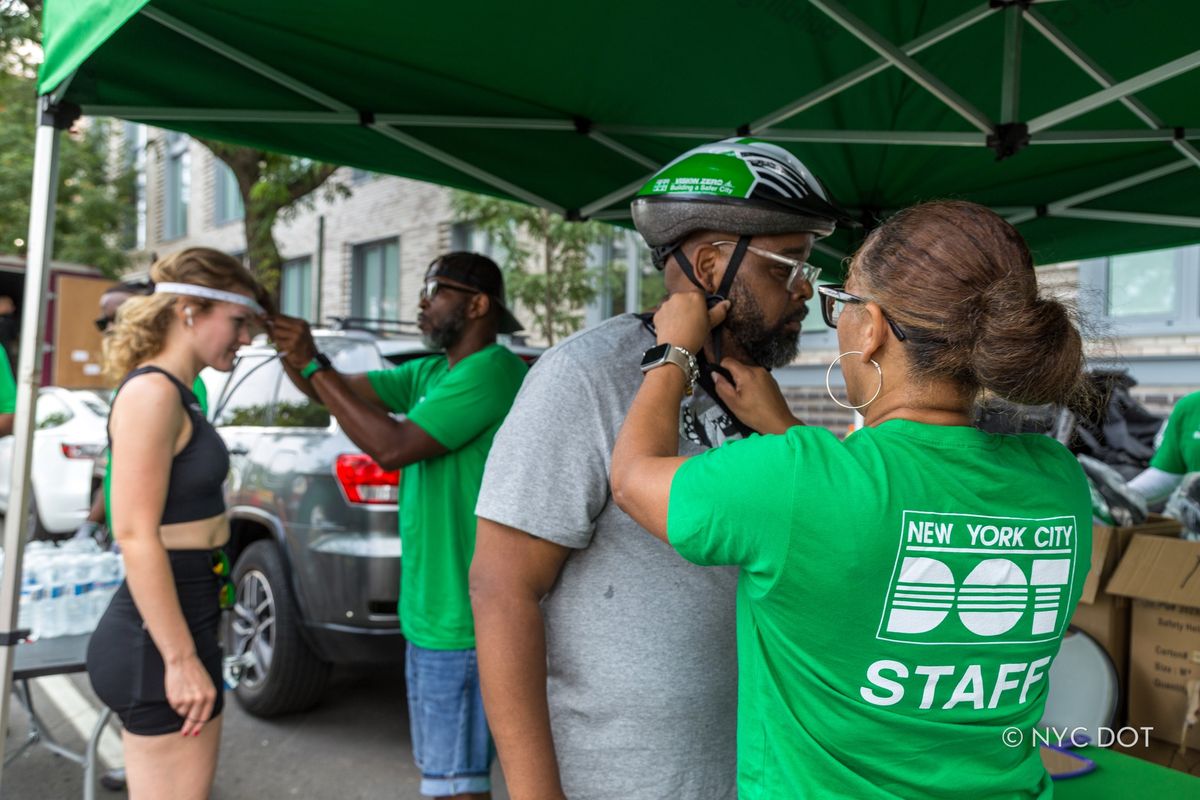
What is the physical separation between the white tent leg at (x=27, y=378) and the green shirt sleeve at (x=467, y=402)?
1.09m

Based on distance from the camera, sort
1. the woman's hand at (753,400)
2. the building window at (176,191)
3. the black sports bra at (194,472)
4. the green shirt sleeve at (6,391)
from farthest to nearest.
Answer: the building window at (176,191), the green shirt sleeve at (6,391), the black sports bra at (194,472), the woman's hand at (753,400)

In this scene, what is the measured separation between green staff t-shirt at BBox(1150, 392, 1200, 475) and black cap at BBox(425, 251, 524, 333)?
3.20 meters

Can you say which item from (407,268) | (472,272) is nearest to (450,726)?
(472,272)

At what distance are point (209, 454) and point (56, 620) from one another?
3.92ft

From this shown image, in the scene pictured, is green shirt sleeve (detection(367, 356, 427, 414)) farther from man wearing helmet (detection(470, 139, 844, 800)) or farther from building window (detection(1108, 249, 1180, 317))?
building window (detection(1108, 249, 1180, 317))

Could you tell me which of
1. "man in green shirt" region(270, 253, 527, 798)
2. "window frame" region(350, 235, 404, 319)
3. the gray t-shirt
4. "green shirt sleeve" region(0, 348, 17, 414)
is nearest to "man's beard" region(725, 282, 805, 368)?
the gray t-shirt

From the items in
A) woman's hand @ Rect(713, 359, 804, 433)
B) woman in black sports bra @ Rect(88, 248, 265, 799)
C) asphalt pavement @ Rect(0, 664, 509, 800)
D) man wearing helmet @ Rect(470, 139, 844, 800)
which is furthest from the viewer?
asphalt pavement @ Rect(0, 664, 509, 800)

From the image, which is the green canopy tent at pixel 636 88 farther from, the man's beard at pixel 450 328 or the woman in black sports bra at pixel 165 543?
the man's beard at pixel 450 328

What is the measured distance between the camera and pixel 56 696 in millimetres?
5395

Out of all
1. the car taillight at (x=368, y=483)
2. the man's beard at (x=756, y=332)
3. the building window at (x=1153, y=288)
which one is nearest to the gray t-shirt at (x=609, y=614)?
the man's beard at (x=756, y=332)

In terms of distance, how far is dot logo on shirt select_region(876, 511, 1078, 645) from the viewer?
121cm

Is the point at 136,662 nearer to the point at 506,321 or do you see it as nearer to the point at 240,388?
the point at 506,321

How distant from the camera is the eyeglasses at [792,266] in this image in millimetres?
1786

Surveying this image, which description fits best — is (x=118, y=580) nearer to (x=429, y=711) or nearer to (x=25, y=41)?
(x=429, y=711)
